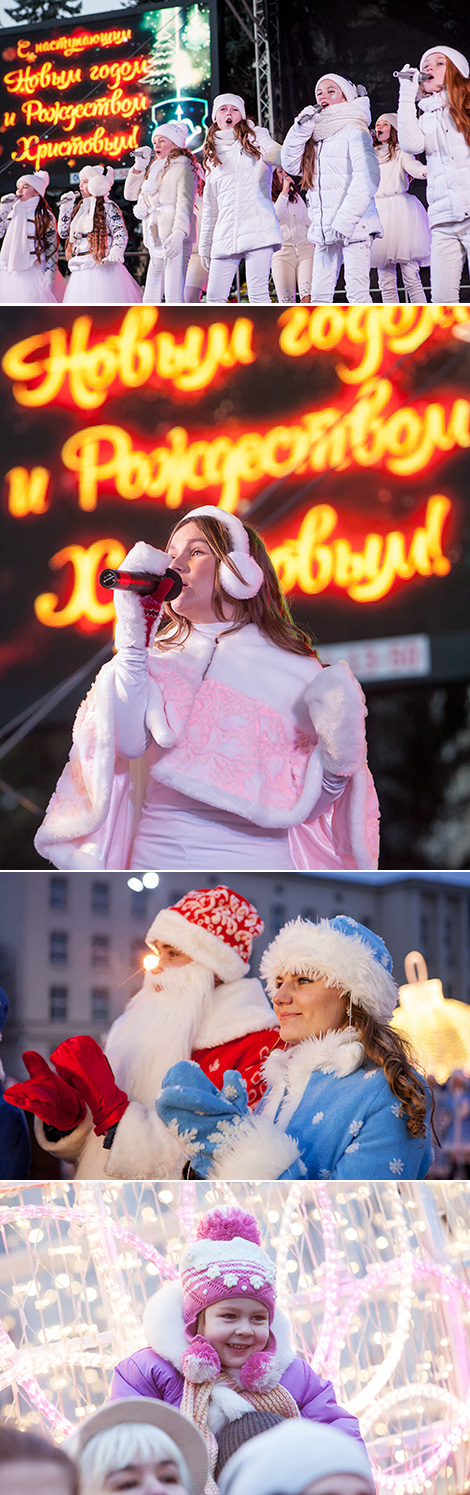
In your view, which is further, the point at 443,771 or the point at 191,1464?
the point at 443,771

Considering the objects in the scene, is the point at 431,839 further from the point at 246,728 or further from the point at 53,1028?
the point at 53,1028

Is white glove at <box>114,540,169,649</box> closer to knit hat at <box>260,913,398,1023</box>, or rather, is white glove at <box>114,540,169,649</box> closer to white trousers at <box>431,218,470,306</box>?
knit hat at <box>260,913,398,1023</box>

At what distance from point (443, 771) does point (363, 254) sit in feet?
4.67

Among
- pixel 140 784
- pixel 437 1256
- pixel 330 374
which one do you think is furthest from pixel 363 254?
pixel 437 1256

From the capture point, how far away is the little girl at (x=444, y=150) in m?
3.72

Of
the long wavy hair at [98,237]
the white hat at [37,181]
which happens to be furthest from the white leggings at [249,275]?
the white hat at [37,181]

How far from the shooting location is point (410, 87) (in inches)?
150

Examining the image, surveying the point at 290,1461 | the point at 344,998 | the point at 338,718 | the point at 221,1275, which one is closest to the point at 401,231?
the point at 338,718

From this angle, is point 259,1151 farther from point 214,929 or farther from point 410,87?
point 410,87

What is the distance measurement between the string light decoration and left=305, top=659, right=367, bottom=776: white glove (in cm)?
99

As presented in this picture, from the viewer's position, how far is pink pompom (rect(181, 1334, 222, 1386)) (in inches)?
94.6

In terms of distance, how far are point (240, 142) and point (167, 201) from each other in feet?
0.85

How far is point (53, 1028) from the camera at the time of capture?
317cm

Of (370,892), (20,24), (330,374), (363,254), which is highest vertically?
(20,24)
